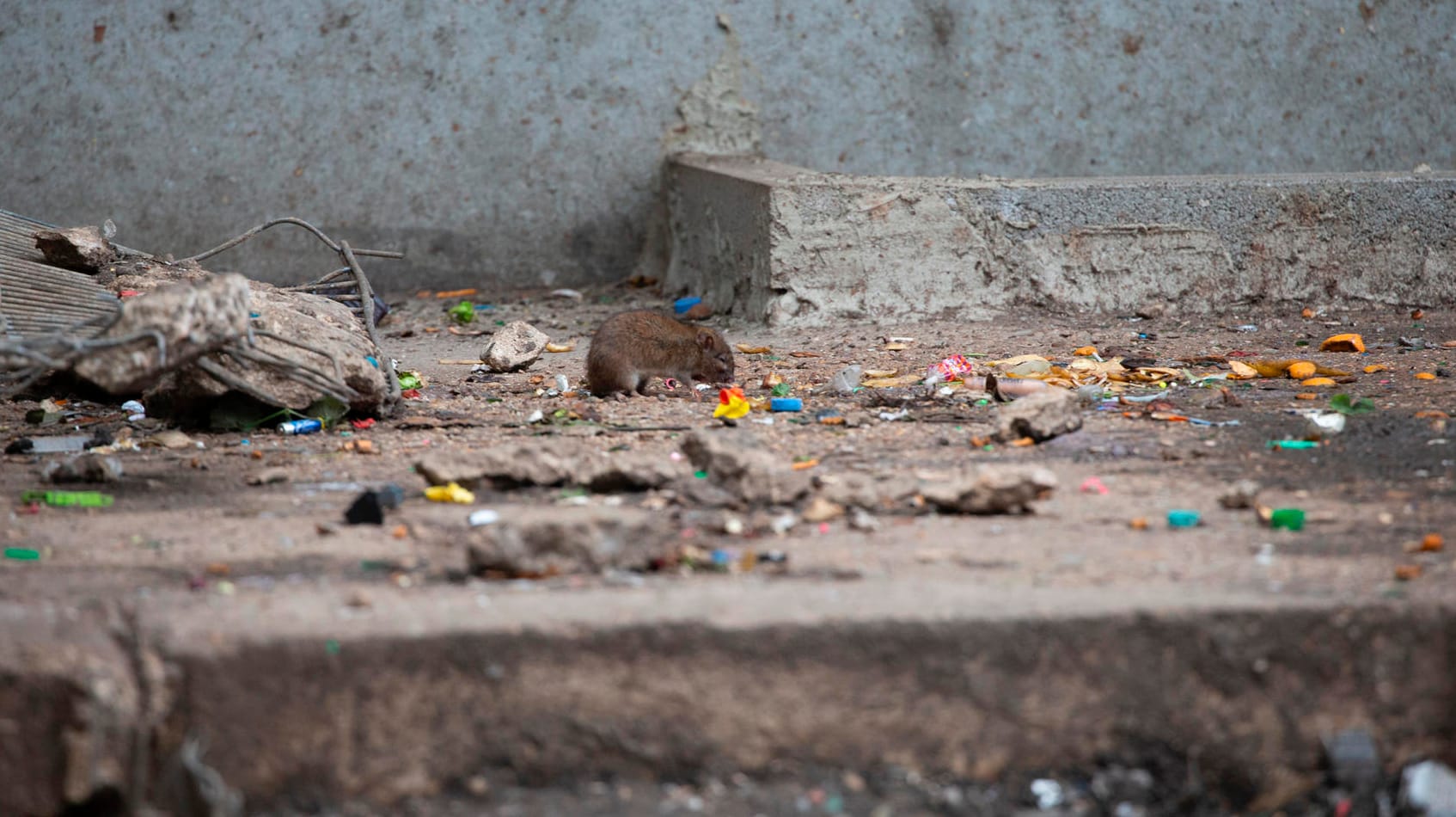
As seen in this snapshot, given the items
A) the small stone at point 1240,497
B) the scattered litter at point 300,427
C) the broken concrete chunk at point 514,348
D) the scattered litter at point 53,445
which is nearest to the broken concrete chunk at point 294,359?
the scattered litter at point 300,427

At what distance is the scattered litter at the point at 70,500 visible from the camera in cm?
334

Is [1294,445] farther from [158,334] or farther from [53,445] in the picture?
[53,445]

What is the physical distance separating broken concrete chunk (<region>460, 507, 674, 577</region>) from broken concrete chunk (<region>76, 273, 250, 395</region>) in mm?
1097

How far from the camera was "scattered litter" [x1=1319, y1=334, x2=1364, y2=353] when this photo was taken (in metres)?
5.58

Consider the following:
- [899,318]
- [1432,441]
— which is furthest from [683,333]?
[1432,441]

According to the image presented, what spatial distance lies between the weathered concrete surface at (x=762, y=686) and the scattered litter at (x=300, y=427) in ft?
6.26

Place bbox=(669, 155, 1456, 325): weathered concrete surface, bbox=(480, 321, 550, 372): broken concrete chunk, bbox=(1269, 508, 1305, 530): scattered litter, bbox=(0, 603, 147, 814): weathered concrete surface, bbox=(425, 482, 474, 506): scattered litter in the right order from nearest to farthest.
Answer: bbox=(0, 603, 147, 814): weathered concrete surface → bbox=(1269, 508, 1305, 530): scattered litter → bbox=(425, 482, 474, 506): scattered litter → bbox=(480, 321, 550, 372): broken concrete chunk → bbox=(669, 155, 1456, 325): weathered concrete surface

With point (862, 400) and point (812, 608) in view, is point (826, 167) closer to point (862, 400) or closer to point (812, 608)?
point (862, 400)

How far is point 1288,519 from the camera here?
2941 mm

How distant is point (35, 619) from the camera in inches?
92.7

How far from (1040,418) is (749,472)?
1.10 meters

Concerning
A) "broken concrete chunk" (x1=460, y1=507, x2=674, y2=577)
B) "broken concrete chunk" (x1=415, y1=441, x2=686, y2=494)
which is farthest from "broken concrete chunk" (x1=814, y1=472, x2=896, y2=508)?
"broken concrete chunk" (x1=460, y1=507, x2=674, y2=577)

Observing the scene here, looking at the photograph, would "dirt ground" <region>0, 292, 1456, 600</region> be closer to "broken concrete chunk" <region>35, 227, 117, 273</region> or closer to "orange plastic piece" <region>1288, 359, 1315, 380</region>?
"orange plastic piece" <region>1288, 359, 1315, 380</region>

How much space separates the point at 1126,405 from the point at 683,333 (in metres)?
1.73
